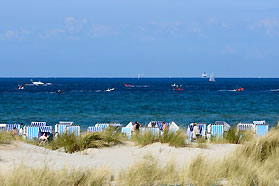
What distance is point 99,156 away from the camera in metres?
9.77

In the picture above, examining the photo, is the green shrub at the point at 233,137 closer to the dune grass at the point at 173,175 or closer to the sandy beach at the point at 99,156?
the sandy beach at the point at 99,156

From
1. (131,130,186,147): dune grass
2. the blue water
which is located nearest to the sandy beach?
(131,130,186,147): dune grass

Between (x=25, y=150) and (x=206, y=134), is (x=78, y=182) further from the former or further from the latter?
(x=206, y=134)

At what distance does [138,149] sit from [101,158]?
58.0 inches

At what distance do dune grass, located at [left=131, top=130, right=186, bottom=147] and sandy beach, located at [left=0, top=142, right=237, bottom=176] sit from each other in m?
0.15

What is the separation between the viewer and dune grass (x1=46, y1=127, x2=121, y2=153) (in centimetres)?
1031

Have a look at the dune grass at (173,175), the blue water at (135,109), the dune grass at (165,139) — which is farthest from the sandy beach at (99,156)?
the blue water at (135,109)

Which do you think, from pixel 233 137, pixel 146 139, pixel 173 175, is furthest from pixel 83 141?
pixel 233 137

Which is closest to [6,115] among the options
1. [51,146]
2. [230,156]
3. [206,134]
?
[206,134]

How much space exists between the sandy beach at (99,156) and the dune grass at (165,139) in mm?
151

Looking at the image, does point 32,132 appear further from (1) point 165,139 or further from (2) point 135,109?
(2) point 135,109

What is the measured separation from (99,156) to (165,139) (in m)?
1.90

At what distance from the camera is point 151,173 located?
23.3 ft

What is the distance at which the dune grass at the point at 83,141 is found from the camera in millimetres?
10312
